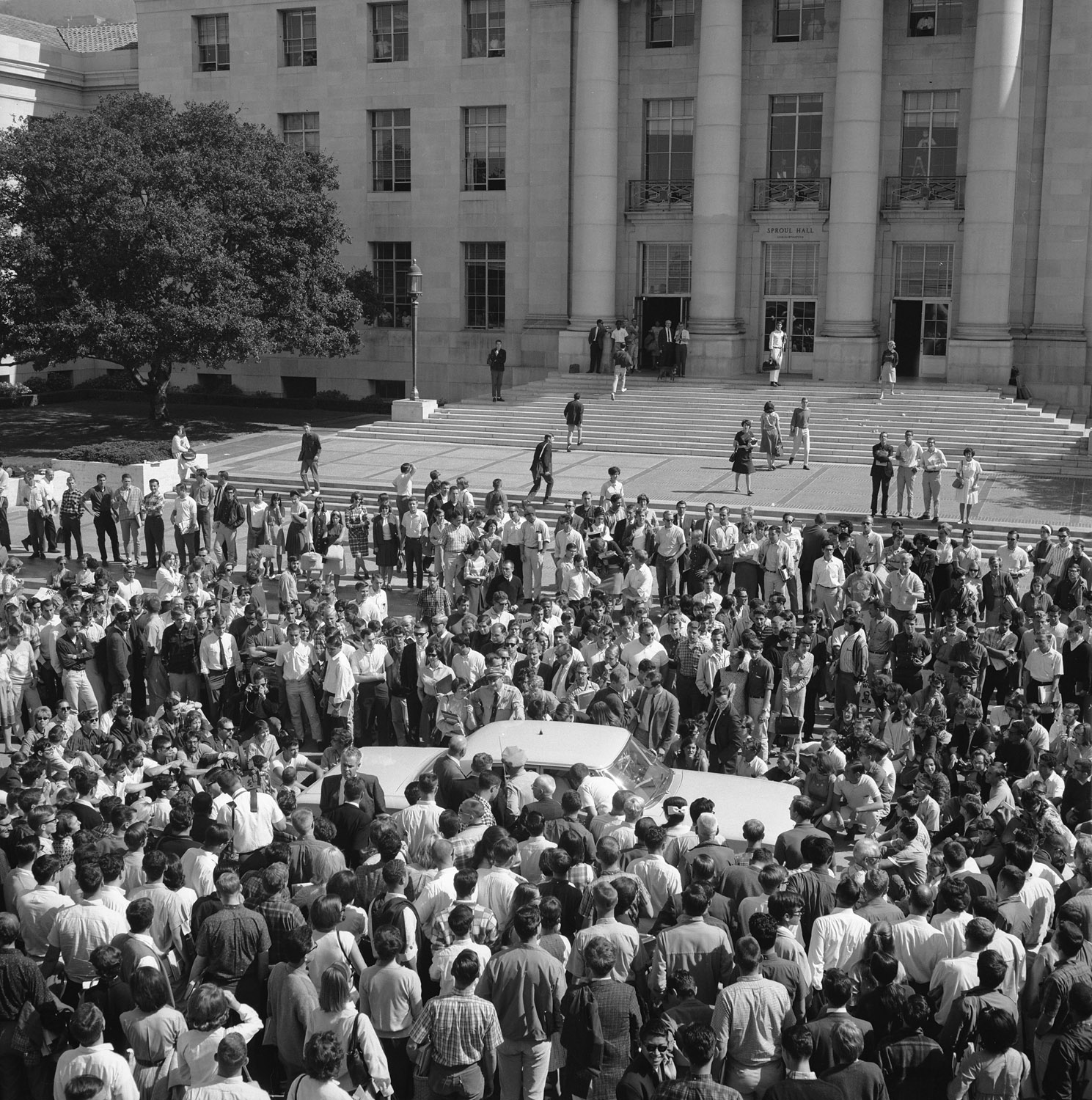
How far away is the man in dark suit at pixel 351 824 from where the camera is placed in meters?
12.0

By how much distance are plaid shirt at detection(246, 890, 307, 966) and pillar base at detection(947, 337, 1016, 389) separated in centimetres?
3470

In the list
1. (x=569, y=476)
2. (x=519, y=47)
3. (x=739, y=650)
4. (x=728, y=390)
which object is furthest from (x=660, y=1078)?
(x=519, y=47)

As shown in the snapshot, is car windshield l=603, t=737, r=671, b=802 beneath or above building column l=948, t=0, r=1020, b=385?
beneath

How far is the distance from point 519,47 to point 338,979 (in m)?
43.8

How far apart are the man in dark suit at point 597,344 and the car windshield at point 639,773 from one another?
102 feet

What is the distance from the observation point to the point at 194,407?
5103 cm

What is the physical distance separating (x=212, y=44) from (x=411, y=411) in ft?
65.3

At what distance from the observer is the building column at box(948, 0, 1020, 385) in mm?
39781

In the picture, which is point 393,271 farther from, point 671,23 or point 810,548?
point 810,548

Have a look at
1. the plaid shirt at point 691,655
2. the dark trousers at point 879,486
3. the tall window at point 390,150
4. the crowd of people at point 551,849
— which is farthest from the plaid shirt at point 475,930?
the tall window at point 390,150

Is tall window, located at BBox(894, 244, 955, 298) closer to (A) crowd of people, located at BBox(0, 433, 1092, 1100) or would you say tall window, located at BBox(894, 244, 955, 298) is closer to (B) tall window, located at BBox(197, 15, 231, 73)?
(A) crowd of people, located at BBox(0, 433, 1092, 1100)

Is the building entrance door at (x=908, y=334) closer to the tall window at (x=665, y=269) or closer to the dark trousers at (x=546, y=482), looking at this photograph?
the tall window at (x=665, y=269)

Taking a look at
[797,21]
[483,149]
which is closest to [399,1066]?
[797,21]

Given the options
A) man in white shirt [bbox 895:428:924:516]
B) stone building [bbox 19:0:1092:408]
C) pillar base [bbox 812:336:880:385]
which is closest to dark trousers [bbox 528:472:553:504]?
man in white shirt [bbox 895:428:924:516]
